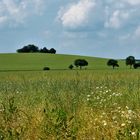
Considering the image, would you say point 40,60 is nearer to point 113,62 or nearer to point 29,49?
point 113,62

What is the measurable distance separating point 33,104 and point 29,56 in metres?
92.3

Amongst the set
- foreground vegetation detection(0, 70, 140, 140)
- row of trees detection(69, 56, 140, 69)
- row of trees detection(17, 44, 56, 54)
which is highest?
row of trees detection(17, 44, 56, 54)

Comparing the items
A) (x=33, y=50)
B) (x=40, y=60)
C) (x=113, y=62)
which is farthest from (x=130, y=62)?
(x=33, y=50)

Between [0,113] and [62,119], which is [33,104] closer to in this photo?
[0,113]

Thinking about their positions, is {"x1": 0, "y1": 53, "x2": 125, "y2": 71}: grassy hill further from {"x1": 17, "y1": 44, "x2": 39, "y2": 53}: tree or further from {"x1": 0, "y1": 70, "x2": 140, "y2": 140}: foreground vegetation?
{"x1": 0, "y1": 70, "x2": 140, "y2": 140}: foreground vegetation

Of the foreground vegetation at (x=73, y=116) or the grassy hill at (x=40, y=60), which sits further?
the grassy hill at (x=40, y=60)

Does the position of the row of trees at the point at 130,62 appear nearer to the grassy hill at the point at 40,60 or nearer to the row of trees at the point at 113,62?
the row of trees at the point at 113,62

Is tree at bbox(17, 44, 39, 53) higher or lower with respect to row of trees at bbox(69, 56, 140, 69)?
higher

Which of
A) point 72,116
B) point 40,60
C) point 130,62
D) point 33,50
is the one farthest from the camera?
point 33,50

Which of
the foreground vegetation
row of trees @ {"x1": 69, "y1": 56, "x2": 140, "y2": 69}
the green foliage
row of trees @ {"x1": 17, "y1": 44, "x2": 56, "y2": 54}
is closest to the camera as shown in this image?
the foreground vegetation

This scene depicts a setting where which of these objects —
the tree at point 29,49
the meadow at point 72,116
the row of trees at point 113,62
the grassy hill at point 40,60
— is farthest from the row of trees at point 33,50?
the meadow at point 72,116

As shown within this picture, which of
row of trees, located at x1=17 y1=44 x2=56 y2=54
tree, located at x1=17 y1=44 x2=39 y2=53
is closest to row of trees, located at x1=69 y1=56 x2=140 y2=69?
row of trees, located at x1=17 y1=44 x2=56 y2=54

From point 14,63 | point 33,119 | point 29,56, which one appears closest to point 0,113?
point 33,119

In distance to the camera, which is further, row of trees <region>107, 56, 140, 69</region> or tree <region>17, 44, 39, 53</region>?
tree <region>17, 44, 39, 53</region>
